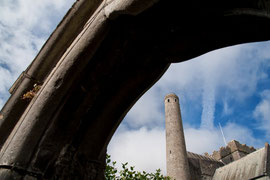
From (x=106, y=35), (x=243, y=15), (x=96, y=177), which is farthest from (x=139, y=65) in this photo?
(x=96, y=177)

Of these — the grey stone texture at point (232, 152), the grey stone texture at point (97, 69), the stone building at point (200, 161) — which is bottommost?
the grey stone texture at point (97, 69)

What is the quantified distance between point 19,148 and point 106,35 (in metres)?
1.14

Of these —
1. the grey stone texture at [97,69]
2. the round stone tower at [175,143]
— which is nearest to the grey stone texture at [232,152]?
the round stone tower at [175,143]

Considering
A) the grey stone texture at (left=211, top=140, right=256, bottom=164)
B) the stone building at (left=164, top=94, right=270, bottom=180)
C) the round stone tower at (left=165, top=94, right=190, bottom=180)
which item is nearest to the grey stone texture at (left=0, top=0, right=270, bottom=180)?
the round stone tower at (left=165, top=94, right=190, bottom=180)

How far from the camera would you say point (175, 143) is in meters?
23.1

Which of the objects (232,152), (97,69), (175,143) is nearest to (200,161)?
(232,152)

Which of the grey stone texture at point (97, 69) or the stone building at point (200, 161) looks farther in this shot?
the stone building at point (200, 161)

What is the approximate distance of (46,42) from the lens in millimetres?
2135

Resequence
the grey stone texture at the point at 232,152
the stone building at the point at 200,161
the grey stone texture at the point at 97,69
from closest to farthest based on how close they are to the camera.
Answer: the grey stone texture at the point at 97,69 < the stone building at the point at 200,161 < the grey stone texture at the point at 232,152

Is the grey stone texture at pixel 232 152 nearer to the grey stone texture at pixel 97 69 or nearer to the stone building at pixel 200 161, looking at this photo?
the stone building at pixel 200 161

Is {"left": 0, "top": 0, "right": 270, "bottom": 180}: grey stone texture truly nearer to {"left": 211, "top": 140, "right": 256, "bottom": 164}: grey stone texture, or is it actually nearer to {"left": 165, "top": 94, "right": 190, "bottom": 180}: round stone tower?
{"left": 165, "top": 94, "right": 190, "bottom": 180}: round stone tower

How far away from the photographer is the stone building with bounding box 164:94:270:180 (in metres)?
20.2

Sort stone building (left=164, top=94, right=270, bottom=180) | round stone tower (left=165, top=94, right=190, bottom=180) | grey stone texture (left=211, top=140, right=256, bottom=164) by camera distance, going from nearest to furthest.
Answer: stone building (left=164, top=94, right=270, bottom=180) → round stone tower (left=165, top=94, right=190, bottom=180) → grey stone texture (left=211, top=140, right=256, bottom=164)

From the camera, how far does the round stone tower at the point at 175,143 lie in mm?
21686
